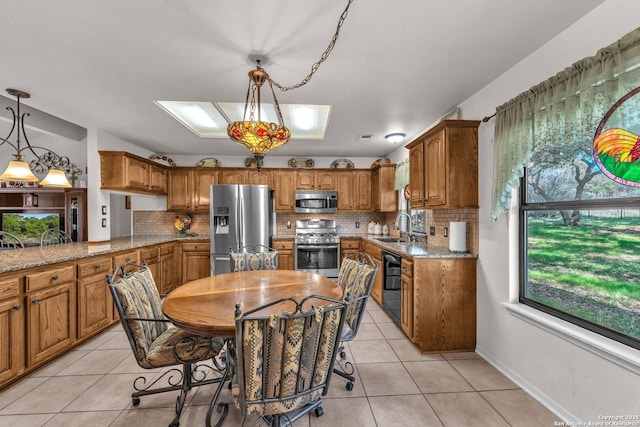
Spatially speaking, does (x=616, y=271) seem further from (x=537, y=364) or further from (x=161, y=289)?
(x=161, y=289)

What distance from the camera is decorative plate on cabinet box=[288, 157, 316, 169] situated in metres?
5.12

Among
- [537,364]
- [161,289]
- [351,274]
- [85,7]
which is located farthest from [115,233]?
[537,364]

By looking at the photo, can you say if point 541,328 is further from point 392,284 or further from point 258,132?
point 258,132

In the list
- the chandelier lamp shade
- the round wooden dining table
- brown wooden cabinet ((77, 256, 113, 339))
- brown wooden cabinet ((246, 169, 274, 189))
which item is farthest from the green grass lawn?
brown wooden cabinet ((246, 169, 274, 189))

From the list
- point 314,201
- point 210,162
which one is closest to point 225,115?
point 210,162

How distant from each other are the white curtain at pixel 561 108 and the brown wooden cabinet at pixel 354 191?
2.93 m

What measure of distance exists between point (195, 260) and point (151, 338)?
Answer: 2.87 m

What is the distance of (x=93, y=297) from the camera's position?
2771 millimetres

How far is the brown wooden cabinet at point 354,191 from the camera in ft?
16.5

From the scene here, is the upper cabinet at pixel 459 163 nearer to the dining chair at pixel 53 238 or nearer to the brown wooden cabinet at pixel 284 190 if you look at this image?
the brown wooden cabinet at pixel 284 190

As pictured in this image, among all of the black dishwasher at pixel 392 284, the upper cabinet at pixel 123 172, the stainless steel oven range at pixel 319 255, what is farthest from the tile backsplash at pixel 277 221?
the black dishwasher at pixel 392 284

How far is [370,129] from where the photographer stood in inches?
143

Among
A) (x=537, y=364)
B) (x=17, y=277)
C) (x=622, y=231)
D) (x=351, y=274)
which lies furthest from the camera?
(x=351, y=274)

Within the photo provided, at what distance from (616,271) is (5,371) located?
159 inches
